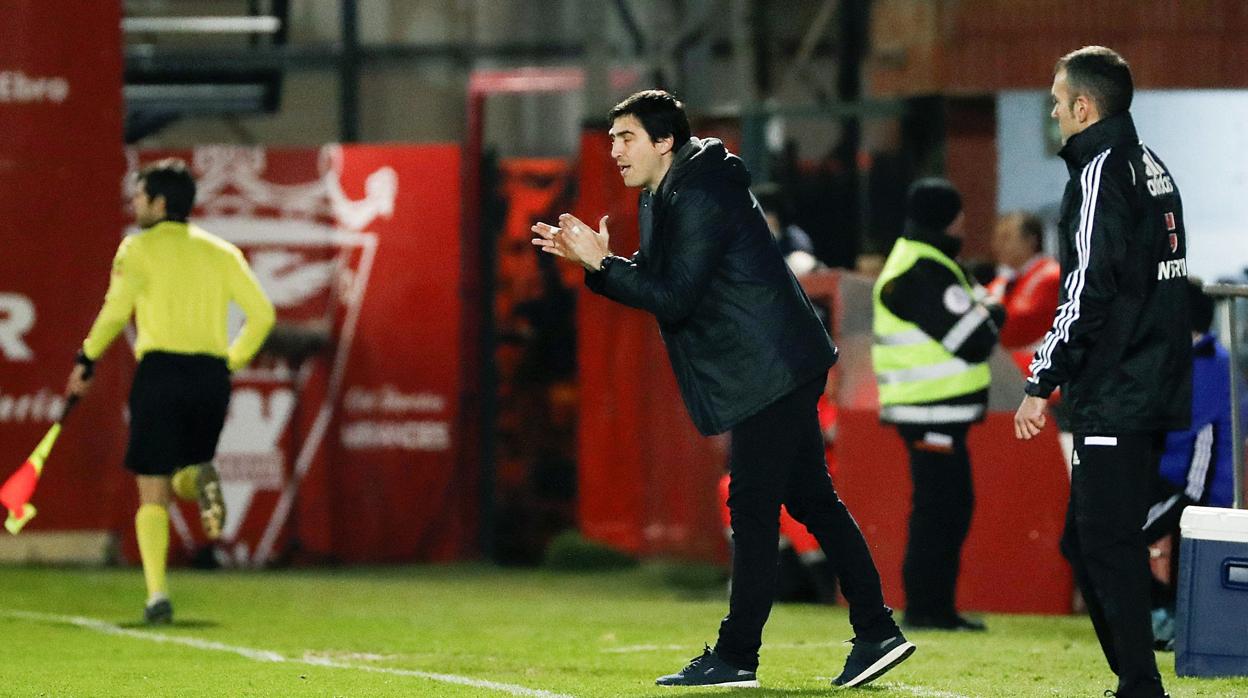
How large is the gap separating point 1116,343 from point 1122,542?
0.52 metres

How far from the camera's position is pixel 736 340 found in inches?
260

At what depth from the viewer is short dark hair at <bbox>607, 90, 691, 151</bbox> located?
6660mm

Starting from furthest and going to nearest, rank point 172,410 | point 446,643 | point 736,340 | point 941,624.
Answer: point 172,410 < point 941,624 < point 446,643 < point 736,340

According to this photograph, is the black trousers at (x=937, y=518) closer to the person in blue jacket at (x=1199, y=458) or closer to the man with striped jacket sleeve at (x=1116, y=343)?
the person in blue jacket at (x=1199, y=458)

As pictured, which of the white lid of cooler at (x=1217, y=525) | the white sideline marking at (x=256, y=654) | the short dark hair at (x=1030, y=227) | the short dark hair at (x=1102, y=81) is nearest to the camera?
the short dark hair at (x=1102, y=81)

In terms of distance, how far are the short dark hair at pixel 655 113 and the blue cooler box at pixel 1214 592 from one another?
195cm

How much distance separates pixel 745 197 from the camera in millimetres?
6672

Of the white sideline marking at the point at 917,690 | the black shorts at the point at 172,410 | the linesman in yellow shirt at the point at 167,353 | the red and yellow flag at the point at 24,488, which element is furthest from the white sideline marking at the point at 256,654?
the white sideline marking at the point at 917,690

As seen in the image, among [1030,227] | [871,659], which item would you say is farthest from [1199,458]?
[871,659]

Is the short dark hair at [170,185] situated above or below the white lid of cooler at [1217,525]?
above

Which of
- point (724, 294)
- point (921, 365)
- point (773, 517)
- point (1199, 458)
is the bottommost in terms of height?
point (1199, 458)

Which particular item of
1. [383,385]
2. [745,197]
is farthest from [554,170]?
[745,197]

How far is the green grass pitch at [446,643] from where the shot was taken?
712 cm

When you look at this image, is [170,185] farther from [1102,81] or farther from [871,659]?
[1102,81]
